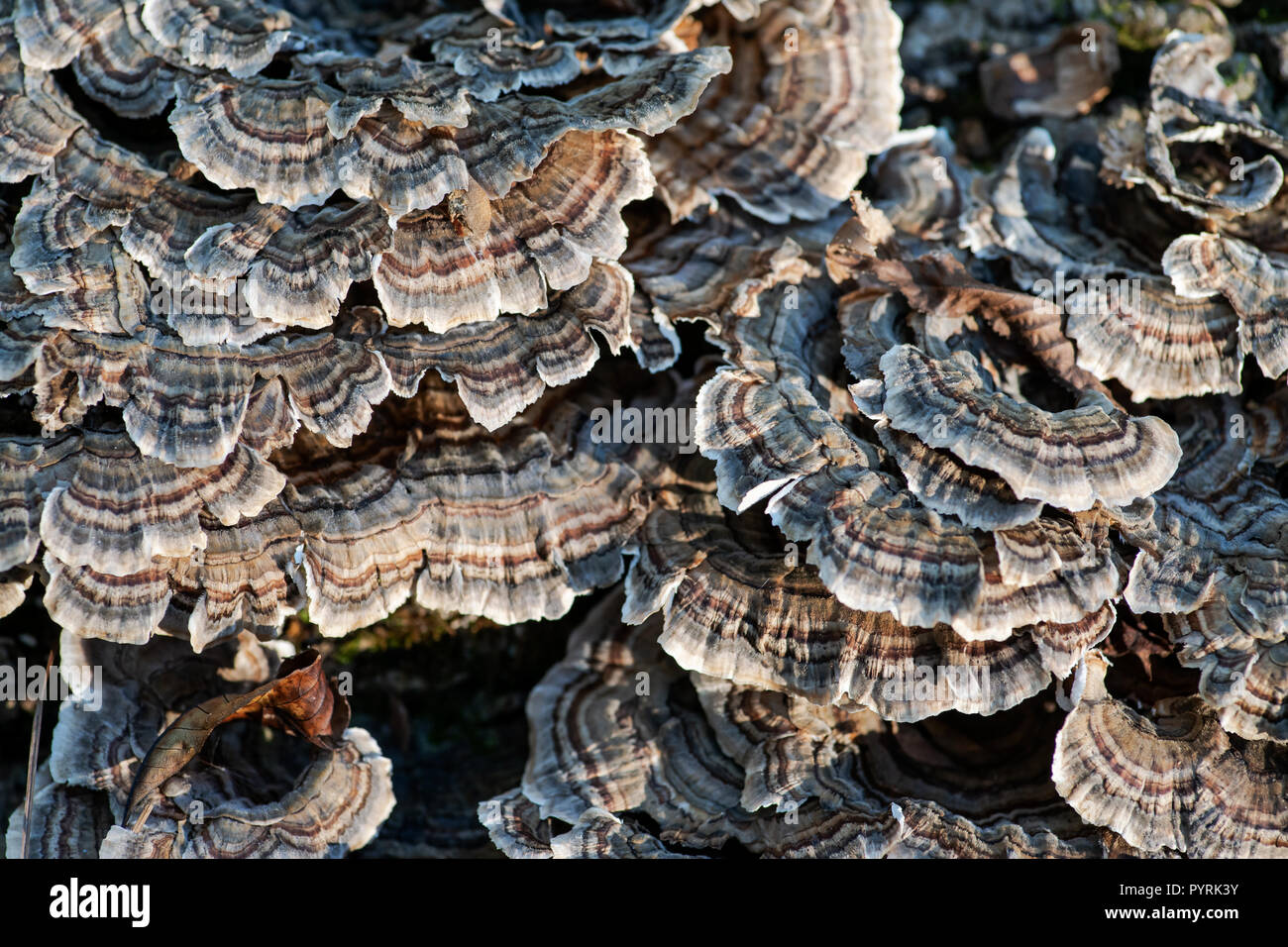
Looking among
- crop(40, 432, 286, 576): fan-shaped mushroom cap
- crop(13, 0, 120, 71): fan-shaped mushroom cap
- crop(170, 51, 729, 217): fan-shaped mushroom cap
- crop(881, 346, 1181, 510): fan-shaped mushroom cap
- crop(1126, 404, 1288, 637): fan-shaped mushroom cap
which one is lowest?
crop(40, 432, 286, 576): fan-shaped mushroom cap

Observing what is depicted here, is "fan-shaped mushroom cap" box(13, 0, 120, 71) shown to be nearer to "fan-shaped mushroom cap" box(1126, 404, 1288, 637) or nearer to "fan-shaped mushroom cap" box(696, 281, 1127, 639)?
"fan-shaped mushroom cap" box(696, 281, 1127, 639)

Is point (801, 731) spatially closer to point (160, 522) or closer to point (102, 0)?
point (160, 522)

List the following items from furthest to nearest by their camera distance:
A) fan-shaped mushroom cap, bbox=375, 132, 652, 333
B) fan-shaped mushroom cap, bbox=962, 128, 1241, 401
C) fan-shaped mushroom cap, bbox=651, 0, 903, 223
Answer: fan-shaped mushroom cap, bbox=651, 0, 903, 223 < fan-shaped mushroom cap, bbox=962, 128, 1241, 401 < fan-shaped mushroom cap, bbox=375, 132, 652, 333

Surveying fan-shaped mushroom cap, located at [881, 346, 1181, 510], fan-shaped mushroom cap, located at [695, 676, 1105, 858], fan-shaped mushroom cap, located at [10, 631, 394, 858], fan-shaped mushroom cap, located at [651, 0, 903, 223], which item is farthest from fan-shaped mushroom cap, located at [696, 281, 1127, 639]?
fan-shaped mushroom cap, located at [10, 631, 394, 858]

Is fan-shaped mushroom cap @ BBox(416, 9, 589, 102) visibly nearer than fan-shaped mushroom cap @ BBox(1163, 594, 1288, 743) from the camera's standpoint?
No

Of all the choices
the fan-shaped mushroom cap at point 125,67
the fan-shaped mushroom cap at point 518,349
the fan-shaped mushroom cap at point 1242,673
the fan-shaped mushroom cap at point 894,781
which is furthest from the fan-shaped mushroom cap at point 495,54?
the fan-shaped mushroom cap at point 1242,673

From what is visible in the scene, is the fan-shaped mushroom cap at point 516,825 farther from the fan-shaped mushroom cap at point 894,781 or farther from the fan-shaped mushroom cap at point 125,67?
the fan-shaped mushroom cap at point 125,67

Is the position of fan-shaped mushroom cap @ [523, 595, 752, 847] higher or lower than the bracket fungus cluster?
lower
